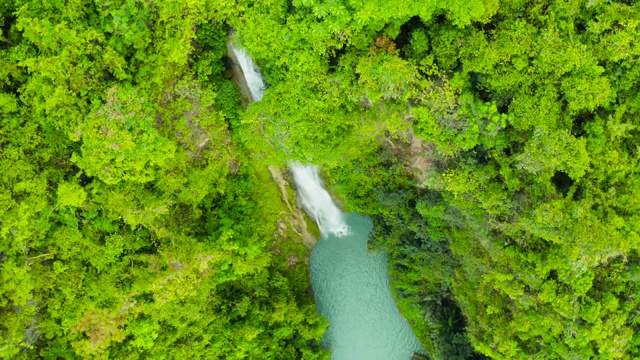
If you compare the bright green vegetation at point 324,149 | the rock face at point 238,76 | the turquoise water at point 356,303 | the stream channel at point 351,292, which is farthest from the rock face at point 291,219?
the rock face at point 238,76

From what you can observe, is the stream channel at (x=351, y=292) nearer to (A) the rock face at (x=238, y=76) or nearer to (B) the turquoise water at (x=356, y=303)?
(B) the turquoise water at (x=356, y=303)

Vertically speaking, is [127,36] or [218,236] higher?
[127,36]

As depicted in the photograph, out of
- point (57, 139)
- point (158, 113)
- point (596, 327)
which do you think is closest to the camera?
point (596, 327)

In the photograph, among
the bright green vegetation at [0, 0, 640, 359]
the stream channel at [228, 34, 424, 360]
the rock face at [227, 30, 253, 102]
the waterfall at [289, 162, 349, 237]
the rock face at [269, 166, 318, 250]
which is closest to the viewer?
the bright green vegetation at [0, 0, 640, 359]

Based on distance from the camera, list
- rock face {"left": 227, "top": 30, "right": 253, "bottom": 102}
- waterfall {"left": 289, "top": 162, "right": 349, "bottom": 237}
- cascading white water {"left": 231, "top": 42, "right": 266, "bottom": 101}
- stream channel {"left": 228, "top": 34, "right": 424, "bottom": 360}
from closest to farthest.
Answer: cascading white water {"left": 231, "top": 42, "right": 266, "bottom": 101} → rock face {"left": 227, "top": 30, "right": 253, "bottom": 102} → waterfall {"left": 289, "top": 162, "right": 349, "bottom": 237} → stream channel {"left": 228, "top": 34, "right": 424, "bottom": 360}

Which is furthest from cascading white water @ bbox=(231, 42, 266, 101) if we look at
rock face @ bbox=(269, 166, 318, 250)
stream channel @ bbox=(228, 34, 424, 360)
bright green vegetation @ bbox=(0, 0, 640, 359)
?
stream channel @ bbox=(228, 34, 424, 360)

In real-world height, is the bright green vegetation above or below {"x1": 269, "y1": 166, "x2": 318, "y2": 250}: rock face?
above

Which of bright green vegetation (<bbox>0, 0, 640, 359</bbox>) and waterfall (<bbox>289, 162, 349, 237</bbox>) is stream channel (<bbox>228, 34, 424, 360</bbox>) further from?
bright green vegetation (<bbox>0, 0, 640, 359</bbox>)

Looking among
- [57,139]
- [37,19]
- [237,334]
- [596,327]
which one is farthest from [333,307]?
[37,19]

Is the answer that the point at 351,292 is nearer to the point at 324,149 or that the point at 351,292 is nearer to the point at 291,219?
the point at 291,219

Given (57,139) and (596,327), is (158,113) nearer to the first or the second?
(57,139)
